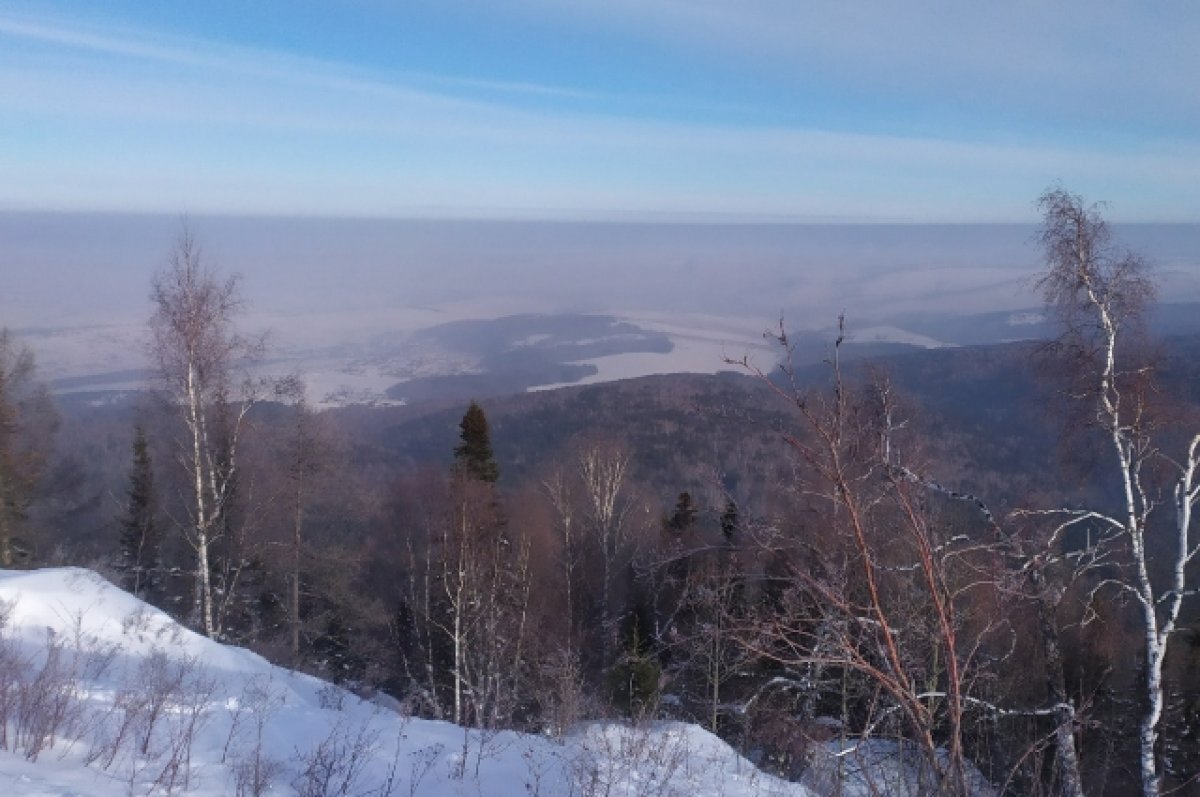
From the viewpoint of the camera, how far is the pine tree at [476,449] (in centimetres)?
1795

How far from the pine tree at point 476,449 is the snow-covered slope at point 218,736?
29.1 ft

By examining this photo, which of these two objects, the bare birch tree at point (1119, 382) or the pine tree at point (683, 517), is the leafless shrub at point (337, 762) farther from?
the pine tree at point (683, 517)

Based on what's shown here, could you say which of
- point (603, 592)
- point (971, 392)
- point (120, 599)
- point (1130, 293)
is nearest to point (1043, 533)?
point (1130, 293)

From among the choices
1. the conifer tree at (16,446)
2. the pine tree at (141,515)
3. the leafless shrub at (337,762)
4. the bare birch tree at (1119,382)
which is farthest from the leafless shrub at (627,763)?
the pine tree at (141,515)

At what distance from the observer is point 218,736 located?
6.16 m

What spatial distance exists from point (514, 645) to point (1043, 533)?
367 inches

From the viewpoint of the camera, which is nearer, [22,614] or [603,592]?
[22,614]

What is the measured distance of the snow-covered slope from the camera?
5082 mm

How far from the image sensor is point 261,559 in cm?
1838

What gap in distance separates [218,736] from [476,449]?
1208 centimetres

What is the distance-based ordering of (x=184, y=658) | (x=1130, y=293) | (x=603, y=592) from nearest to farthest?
(x=184, y=658) < (x=1130, y=293) < (x=603, y=592)

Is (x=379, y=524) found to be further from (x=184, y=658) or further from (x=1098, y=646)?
(x=1098, y=646)

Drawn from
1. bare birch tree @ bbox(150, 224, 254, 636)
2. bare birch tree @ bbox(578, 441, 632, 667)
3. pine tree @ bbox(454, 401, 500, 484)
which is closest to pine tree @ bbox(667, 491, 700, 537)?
bare birch tree @ bbox(578, 441, 632, 667)

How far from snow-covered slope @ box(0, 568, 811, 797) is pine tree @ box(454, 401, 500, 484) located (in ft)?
29.1
